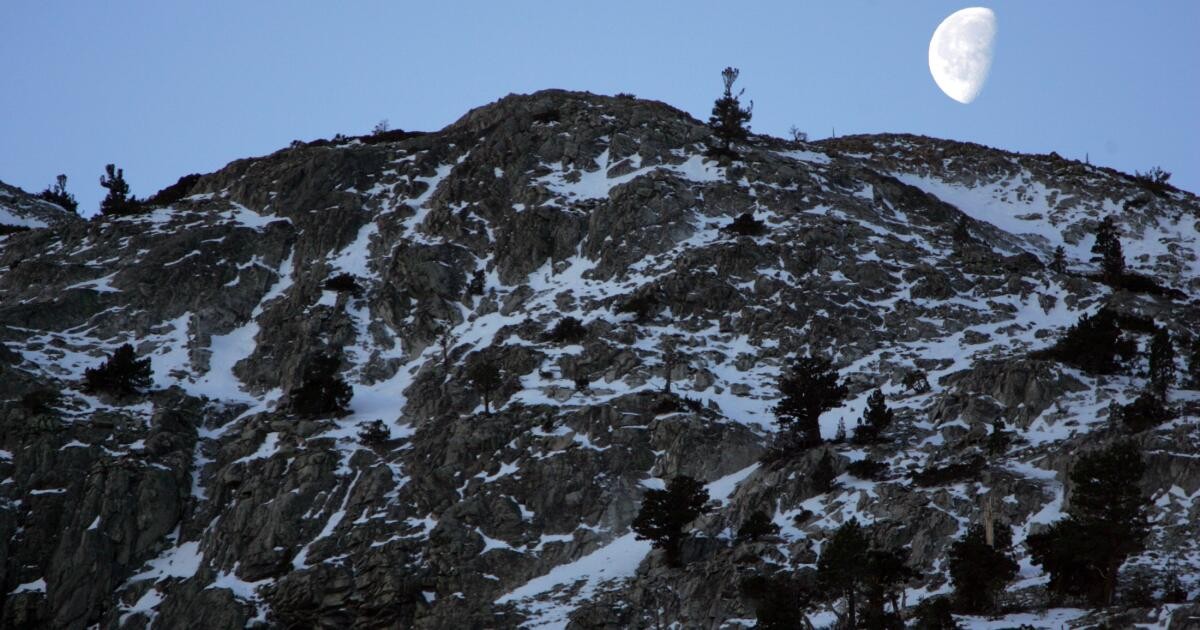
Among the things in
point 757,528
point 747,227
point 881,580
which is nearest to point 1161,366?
point 757,528

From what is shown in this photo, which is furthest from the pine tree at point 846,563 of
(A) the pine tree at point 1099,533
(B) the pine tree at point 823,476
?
(B) the pine tree at point 823,476

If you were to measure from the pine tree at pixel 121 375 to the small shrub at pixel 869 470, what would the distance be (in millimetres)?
37150

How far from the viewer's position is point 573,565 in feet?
161

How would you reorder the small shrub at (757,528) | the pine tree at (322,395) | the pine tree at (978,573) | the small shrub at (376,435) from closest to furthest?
the pine tree at (978,573) < the small shrub at (757,528) < the small shrub at (376,435) < the pine tree at (322,395)

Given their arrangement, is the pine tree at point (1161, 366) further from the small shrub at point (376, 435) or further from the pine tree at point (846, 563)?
the small shrub at point (376, 435)

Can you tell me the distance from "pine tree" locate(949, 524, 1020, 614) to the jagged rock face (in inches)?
151

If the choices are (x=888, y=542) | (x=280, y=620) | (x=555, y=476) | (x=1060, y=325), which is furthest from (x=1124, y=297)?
(x=280, y=620)

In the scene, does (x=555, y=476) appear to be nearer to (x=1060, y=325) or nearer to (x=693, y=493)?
(x=693, y=493)

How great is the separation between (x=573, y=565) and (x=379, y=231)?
37476 mm

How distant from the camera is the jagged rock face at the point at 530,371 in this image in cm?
4769

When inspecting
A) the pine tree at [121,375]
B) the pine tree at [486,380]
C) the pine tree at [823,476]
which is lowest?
the pine tree at [823,476]

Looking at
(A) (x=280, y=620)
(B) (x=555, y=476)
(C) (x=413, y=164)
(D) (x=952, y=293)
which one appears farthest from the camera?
(C) (x=413, y=164)

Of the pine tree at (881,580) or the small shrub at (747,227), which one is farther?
Result: the small shrub at (747,227)

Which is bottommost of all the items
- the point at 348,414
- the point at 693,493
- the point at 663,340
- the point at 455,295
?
the point at 693,493
